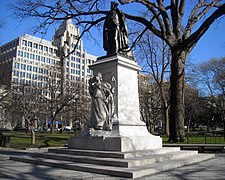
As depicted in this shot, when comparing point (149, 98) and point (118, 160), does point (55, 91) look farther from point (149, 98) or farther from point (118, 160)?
point (118, 160)

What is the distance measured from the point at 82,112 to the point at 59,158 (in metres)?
32.9

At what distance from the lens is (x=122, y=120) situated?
28.7ft

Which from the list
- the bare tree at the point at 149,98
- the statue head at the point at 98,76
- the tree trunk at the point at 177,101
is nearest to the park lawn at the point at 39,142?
the tree trunk at the point at 177,101

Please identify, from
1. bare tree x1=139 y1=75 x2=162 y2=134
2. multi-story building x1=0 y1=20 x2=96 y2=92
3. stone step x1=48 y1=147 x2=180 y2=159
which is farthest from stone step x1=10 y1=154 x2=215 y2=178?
multi-story building x1=0 y1=20 x2=96 y2=92

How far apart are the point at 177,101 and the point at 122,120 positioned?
8.26m

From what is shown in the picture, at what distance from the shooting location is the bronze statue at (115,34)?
33.3 feet

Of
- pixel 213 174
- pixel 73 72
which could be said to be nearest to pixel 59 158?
pixel 213 174

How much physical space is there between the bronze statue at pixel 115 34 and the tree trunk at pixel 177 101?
7.02 metres

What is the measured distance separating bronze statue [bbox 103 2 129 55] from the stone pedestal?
0.71 meters

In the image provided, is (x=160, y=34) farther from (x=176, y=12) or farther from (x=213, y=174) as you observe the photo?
(x=213, y=174)

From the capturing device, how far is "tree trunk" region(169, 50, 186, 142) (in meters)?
15.4

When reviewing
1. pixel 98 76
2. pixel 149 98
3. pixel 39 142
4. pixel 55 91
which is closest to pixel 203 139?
pixel 98 76

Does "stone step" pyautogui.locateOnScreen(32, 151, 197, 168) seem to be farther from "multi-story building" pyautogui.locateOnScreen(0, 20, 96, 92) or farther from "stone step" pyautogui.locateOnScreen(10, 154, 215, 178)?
"multi-story building" pyautogui.locateOnScreen(0, 20, 96, 92)

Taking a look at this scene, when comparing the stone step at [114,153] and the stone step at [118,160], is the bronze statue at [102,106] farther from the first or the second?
the stone step at [118,160]
